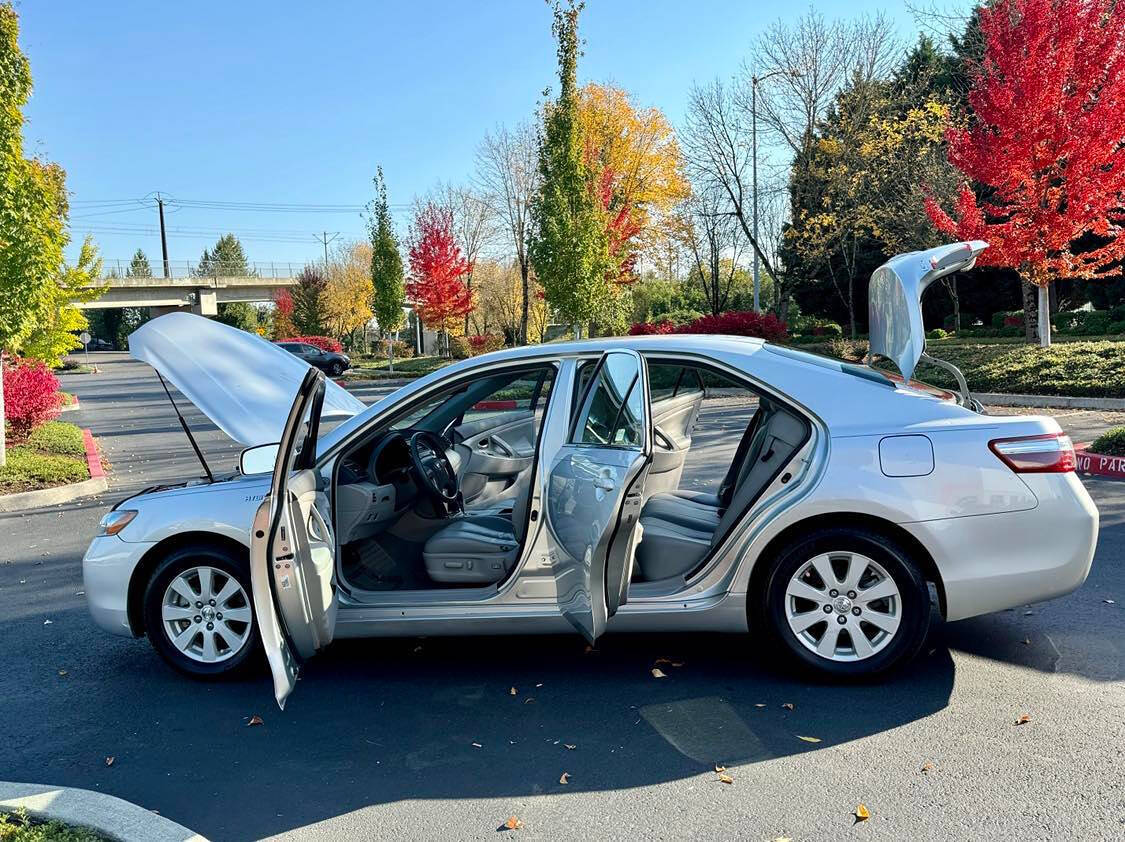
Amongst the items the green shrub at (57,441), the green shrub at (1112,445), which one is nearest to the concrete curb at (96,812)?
the green shrub at (1112,445)

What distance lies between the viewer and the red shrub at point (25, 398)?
14.3 metres

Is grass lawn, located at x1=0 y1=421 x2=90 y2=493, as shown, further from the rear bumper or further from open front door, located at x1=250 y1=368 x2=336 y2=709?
the rear bumper

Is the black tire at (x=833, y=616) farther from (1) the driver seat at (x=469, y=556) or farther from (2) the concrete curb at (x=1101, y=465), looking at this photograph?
(2) the concrete curb at (x=1101, y=465)

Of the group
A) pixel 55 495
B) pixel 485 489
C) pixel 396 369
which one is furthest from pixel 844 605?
pixel 396 369

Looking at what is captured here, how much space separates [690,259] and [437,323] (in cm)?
1244

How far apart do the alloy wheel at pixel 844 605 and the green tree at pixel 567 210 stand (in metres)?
19.0

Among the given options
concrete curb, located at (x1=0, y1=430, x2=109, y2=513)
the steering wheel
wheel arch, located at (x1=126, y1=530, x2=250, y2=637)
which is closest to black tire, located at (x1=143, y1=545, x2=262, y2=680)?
wheel arch, located at (x1=126, y1=530, x2=250, y2=637)

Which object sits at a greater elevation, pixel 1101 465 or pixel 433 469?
pixel 433 469

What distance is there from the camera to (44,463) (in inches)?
457

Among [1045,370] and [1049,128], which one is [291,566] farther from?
[1049,128]

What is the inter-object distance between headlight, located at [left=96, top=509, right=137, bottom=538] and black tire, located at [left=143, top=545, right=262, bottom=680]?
0.28 metres

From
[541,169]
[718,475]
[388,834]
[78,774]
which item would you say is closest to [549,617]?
[388,834]

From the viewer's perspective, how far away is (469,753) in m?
3.71

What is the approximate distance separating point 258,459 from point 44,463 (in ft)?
27.7
